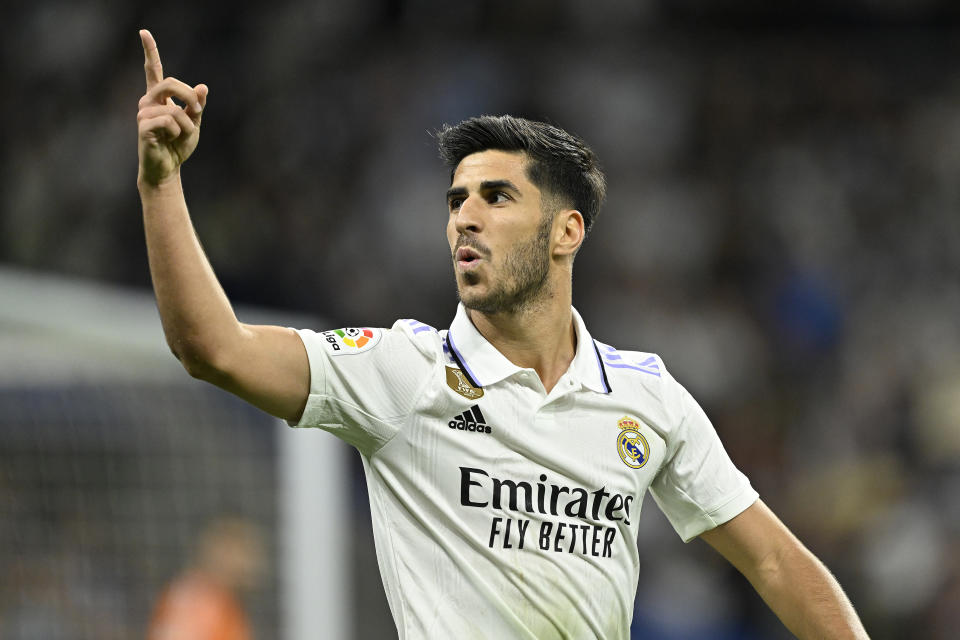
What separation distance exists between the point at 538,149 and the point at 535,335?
513 millimetres

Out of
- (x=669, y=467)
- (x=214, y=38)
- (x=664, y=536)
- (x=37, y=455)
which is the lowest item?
(x=664, y=536)

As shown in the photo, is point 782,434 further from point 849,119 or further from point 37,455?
point 37,455

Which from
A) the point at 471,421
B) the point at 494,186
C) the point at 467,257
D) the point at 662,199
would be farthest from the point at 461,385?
the point at 662,199

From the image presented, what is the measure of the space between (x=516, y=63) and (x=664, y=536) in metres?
4.76

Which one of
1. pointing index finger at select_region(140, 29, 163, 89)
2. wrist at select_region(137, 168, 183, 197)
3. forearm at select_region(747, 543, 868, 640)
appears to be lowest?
forearm at select_region(747, 543, 868, 640)

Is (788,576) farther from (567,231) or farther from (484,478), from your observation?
(567,231)

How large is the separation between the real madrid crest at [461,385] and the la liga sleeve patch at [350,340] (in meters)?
0.21

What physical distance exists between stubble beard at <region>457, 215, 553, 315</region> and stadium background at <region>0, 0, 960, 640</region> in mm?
4723

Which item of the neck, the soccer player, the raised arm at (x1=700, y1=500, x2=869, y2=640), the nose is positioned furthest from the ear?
the raised arm at (x1=700, y1=500, x2=869, y2=640)

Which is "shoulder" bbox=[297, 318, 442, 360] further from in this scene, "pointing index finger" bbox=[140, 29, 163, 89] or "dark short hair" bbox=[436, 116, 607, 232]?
"pointing index finger" bbox=[140, 29, 163, 89]

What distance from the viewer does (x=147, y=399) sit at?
5.82 meters

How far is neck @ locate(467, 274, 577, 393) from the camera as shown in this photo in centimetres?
340

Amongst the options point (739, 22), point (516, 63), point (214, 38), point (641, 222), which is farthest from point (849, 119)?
point (214, 38)

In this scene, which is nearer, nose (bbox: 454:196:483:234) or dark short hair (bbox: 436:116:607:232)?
nose (bbox: 454:196:483:234)
